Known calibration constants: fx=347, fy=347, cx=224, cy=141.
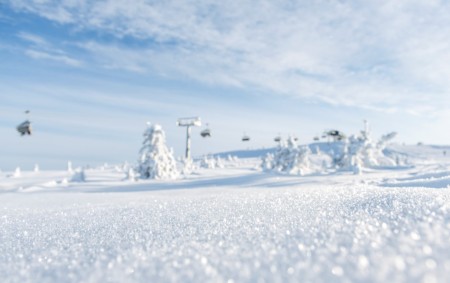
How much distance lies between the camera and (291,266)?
1.28 meters

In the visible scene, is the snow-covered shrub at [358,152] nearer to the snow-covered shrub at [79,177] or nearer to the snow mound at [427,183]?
the snow-covered shrub at [79,177]

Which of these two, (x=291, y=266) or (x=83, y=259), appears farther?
(x=83, y=259)

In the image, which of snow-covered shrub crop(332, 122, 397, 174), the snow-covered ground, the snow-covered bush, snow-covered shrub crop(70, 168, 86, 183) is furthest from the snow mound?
snow-covered shrub crop(332, 122, 397, 174)

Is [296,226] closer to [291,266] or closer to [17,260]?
[291,266]

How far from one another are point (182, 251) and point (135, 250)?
25 cm

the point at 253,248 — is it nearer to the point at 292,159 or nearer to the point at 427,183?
the point at 427,183

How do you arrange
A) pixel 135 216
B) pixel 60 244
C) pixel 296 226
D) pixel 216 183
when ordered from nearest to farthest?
1. pixel 296 226
2. pixel 60 244
3. pixel 135 216
4. pixel 216 183

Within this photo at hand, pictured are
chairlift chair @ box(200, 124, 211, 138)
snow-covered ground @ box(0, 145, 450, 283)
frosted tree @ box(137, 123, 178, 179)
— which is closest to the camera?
snow-covered ground @ box(0, 145, 450, 283)

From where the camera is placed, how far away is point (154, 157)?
23781 millimetres

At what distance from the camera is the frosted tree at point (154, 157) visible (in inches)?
926

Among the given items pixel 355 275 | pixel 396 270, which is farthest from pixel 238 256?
pixel 396 270

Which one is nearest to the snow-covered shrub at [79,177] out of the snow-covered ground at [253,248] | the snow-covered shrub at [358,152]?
the snow-covered ground at [253,248]

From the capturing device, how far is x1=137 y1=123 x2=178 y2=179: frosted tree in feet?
77.2

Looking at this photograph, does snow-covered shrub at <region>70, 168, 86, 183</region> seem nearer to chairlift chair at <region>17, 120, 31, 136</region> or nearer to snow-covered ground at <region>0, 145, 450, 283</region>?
chairlift chair at <region>17, 120, 31, 136</region>
